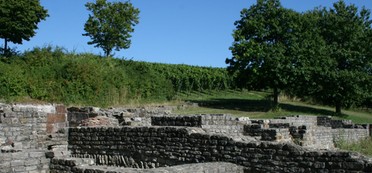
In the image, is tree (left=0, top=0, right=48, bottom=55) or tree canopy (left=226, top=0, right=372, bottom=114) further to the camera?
tree canopy (left=226, top=0, right=372, bottom=114)

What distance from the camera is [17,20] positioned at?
32062mm

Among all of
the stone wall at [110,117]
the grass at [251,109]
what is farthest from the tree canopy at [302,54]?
the stone wall at [110,117]

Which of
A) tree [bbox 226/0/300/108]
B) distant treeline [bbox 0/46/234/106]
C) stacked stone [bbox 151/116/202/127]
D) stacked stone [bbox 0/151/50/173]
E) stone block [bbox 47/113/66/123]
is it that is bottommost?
stacked stone [bbox 0/151/50/173]

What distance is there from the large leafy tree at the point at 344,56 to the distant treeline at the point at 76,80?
43.6 ft

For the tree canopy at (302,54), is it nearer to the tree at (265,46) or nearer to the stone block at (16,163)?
the tree at (265,46)

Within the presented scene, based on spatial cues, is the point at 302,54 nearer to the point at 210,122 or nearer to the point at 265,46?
the point at 265,46

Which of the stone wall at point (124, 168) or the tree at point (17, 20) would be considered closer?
the stone wall at point (124, 168)

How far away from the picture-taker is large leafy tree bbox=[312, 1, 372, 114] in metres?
39.5

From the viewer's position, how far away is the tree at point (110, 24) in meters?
46.3

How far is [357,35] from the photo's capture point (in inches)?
1638

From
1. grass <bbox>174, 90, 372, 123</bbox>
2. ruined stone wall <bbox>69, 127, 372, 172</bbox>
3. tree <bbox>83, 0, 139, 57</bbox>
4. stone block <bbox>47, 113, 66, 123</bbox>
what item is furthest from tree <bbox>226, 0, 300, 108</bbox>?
ruined stone wall <bbox>69, 127, 372, 172</bbox>

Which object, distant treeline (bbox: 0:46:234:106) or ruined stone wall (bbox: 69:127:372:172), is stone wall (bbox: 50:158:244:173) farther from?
distant treeline (bbox: 0:46:234:106)

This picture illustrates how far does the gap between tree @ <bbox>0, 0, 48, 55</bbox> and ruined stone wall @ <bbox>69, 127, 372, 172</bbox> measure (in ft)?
62.3

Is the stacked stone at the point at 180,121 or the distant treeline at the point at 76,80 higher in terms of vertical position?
the distant treeline at the point at 76,80
